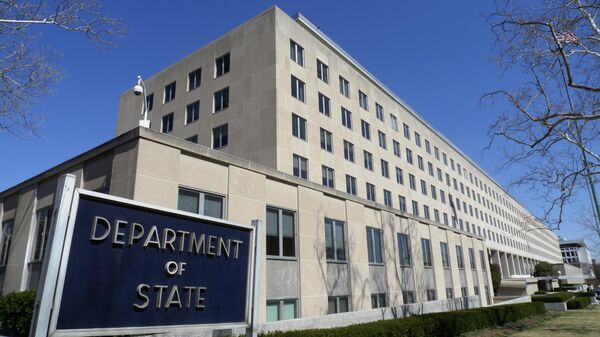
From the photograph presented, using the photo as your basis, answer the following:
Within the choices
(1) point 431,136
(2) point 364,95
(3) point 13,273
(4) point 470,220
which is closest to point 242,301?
(3) point 13,273

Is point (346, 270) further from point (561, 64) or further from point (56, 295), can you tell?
point (56, 295)

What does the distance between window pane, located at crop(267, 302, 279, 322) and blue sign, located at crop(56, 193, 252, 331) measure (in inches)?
466

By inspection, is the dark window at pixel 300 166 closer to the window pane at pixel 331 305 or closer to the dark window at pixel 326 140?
the dark window at pixel 326 140

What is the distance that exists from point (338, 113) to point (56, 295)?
110ft

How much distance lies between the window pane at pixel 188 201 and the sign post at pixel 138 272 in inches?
351

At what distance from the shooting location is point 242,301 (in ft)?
14.1

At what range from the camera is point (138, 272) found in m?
3.38

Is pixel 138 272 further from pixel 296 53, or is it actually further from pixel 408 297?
pixel 296 53

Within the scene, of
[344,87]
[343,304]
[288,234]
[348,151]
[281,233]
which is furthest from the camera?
[344,87]

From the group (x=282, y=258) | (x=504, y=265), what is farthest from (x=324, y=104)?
(x=504, y=265)

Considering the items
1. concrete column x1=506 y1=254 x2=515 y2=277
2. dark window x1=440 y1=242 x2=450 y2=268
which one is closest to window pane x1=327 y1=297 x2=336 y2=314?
dark window x1=440 y1=242 x2=450 y2=268

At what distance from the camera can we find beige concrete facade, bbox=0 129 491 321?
469 inches

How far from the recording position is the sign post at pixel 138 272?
2.91 meters

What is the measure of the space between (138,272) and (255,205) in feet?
38.6
